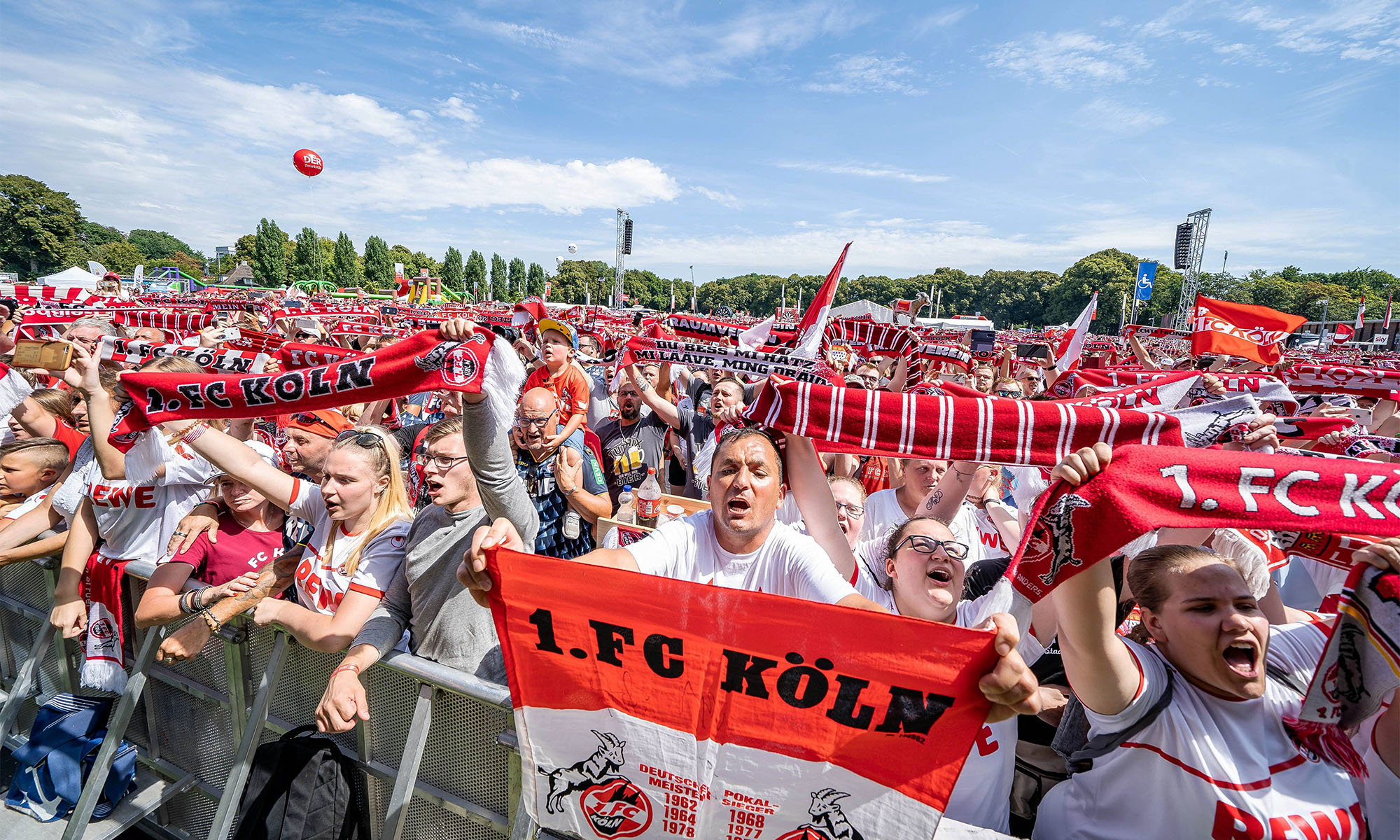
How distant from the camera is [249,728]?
9.57 feet

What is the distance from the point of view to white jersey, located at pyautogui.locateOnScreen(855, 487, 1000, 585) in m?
3.33

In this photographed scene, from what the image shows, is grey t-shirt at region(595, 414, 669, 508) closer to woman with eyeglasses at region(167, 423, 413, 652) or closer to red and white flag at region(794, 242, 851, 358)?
red and white flag at region(794, 242, 851, 358)

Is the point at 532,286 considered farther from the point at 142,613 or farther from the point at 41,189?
the point at 142,613

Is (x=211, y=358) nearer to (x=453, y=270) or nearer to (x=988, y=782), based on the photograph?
(x=988, y=782)

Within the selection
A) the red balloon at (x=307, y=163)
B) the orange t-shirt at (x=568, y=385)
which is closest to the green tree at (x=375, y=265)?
the red balloon at (x=307, y=163)

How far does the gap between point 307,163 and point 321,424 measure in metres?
26.8

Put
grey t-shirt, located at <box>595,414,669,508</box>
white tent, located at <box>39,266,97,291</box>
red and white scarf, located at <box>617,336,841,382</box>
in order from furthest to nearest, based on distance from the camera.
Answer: white tent, located at <box>39,266,97,291</box> → grey t-shirt, located at <box>595,414,669,508</box> → red and white scarf, located at <box>617,336,841,382</box>

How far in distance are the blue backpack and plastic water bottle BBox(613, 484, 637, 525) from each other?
3.03 m

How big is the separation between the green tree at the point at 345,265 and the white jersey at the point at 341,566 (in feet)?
314

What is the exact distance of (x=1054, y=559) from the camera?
1899mm

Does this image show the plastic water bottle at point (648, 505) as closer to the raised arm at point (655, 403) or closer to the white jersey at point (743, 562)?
the raised arm at point (655, 403)

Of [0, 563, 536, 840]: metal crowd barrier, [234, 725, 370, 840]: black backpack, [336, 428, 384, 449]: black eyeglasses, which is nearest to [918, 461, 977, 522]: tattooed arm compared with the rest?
[0, 563, 536, 840]: metal crowd barrier

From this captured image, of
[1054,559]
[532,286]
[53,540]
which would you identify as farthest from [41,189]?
[1054,559]

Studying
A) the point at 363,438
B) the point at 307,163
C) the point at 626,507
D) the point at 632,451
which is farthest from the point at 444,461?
the point at 307,163
